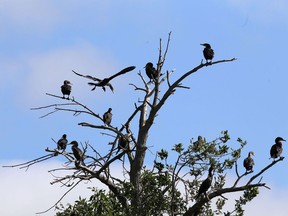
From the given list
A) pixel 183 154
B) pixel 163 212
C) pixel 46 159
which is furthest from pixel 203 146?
pixel 46 159

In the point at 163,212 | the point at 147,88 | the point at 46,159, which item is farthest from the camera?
the point at 147,88

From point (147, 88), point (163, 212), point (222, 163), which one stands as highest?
point (147, 88)

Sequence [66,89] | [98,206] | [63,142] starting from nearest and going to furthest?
[98,206] < [63,142] < [66,89]

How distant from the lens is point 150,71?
22438mm

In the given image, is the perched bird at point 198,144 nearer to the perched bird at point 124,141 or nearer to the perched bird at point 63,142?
the perched bird at point 124,141

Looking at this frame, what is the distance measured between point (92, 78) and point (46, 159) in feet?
8.21

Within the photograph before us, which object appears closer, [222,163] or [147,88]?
[222,163]

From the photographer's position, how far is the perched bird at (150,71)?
72.2 ft

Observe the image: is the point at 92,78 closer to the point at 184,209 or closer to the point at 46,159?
the point at 46,159

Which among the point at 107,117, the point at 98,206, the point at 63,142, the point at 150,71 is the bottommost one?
the point at 98,206

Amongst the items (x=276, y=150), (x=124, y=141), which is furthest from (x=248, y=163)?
(x=124, y=141)

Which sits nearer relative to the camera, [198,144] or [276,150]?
[198,144]

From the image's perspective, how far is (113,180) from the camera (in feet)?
69.3

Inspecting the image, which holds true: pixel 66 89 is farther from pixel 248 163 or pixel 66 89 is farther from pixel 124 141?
pixel 248 163
